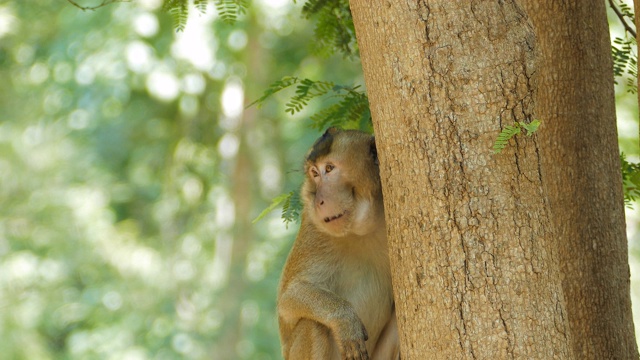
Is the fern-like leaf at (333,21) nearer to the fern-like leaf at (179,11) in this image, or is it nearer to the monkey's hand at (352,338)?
the fern-like leaf at (179,11)

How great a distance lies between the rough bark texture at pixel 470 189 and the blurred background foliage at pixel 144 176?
36.9 ft

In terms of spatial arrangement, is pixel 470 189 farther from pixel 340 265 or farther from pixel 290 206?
pixel 340 265

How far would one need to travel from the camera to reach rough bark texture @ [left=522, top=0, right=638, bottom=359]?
371 centimetres

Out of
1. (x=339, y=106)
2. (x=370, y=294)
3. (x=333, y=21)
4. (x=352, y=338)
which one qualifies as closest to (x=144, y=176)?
(x=333, y=21)

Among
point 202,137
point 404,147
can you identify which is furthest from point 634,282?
point 404,147

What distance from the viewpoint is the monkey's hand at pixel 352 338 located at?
4418 millimetres

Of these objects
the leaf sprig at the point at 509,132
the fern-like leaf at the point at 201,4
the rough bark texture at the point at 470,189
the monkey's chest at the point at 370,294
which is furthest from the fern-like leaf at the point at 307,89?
the leaf sprig at the point at 509,132

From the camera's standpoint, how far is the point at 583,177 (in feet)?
12.4

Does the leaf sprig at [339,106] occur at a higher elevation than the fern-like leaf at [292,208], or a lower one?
higher

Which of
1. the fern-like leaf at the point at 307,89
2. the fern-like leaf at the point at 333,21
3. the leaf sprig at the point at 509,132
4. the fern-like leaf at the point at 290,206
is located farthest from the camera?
the fern-like leaf at the point at 333,21

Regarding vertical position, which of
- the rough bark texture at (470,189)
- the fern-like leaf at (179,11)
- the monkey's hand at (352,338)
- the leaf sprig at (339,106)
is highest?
the fern-like leaf at (179,11)

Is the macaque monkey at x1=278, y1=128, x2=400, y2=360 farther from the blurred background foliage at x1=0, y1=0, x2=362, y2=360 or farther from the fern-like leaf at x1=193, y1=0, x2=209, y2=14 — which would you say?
the blurred background foliage at x1=0, y1=0, x2=362, y2=360

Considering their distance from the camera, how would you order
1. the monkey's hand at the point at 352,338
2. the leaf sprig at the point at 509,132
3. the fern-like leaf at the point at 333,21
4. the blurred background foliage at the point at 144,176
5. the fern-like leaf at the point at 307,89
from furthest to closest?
the blurred background foliage at the point at 144,176, the fern-like leaf at the point at 333,21, the fern-like leaf at the point at 307,89, the monkey's hand at the point at 352,338, the leaf sprig at the point at 509,132

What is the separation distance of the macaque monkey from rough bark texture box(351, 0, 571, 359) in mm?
1380
